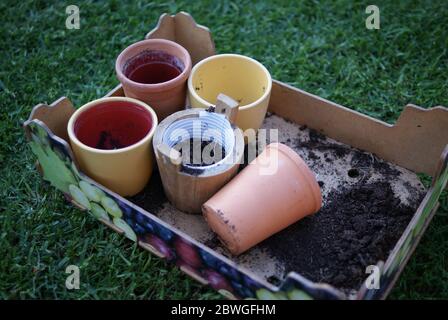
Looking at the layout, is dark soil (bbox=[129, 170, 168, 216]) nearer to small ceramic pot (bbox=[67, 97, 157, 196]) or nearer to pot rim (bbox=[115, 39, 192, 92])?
small ceramic pot (bbox=[67, 97, 157, 196])

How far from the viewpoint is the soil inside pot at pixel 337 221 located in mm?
1459

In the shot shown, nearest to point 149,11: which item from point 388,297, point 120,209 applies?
point 120,209

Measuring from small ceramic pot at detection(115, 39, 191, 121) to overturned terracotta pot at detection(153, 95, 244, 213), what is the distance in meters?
0.10

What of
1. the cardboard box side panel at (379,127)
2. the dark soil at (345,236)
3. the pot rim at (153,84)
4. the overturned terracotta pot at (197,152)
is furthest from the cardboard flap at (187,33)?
the dark soil at (345,236)

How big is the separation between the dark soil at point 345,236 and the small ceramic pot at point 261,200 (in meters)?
0.08

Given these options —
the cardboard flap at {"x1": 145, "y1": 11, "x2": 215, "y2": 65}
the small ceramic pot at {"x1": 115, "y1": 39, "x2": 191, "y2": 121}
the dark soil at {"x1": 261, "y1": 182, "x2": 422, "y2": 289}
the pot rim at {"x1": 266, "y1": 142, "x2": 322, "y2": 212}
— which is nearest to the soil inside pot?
the dark soil at {"x1": 261, "y1": 182, "x2": 422, "y2": 289}

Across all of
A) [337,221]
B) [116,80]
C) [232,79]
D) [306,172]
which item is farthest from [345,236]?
[116,80]

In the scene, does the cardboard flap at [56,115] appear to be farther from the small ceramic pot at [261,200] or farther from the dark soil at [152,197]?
the small ceramic pot at [261,200]

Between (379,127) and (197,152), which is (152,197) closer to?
(197,152)

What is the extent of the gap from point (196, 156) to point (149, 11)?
40.6 inches

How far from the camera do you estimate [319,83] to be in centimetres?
214

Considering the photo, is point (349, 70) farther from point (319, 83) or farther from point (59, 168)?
point (59, 168)

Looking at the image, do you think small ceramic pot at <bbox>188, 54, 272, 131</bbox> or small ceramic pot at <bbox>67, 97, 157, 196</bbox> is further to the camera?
small ceramic pot at <bbox>188, 54, 272, 131</bbox>

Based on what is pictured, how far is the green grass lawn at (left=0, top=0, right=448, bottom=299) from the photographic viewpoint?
1517 mm
